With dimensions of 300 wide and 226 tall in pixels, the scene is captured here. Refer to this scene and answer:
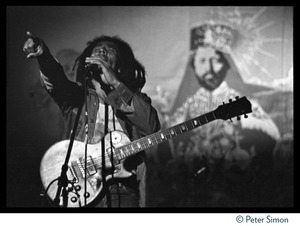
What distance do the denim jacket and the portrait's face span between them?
0.53 meters

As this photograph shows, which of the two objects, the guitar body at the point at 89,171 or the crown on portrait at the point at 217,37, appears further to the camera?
the crown on portrait at the point at 217,37

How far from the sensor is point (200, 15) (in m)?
3.65

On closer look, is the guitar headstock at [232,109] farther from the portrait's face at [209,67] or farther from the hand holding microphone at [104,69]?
the hand holding microphone at [104,69]

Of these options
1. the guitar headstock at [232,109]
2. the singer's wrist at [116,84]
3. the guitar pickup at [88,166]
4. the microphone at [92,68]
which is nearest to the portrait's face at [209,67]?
the guitar headstock at [232,109]

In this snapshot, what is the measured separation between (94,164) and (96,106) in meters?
0.47

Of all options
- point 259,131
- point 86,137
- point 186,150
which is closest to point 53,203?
point 86,137

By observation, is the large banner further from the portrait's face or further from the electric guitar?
the electric guitar

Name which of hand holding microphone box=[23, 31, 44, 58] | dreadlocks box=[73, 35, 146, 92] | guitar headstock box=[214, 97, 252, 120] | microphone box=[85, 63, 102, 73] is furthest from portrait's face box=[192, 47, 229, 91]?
hand holding microphone box=[23, 31, 44, 58]

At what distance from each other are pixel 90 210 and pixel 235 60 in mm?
1724

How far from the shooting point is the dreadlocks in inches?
140

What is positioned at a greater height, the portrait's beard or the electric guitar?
the portrait's beard

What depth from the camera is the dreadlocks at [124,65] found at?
3.55 m

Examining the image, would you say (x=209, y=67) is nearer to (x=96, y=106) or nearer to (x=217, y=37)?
(x=217, y=37)
